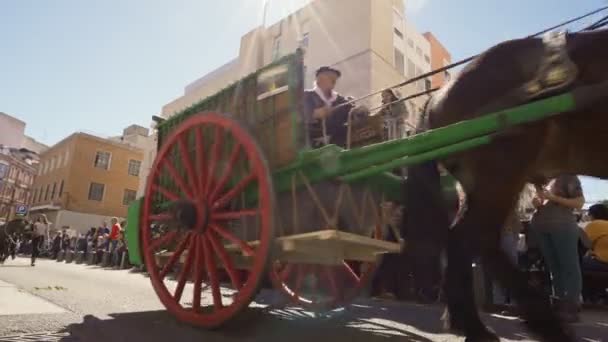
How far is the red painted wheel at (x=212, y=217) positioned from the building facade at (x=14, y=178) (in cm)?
4657

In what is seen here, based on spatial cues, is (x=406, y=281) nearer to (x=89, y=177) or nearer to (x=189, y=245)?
(x=189, y=245)

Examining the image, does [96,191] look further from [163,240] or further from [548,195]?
[548,195]

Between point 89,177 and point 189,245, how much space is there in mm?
32923

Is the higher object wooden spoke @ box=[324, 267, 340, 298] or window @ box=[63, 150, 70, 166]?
window @ box=[63, 150, 70, 166]

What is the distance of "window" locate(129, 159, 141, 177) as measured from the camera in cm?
3416

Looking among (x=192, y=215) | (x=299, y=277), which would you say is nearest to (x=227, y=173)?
(x=192, y=215)

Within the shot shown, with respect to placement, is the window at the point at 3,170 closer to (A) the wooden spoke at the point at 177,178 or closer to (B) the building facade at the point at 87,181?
(B) the building facade at the point at 87,181

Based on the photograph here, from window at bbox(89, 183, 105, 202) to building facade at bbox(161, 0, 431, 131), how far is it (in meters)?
16.8

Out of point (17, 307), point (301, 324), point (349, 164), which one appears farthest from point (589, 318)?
point (17, 307)

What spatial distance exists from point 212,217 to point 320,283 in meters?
1.75

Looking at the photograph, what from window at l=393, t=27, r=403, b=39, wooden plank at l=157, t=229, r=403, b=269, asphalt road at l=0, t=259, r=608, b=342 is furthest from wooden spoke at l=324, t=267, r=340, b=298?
window at l=393, t=27, r=403, b=39

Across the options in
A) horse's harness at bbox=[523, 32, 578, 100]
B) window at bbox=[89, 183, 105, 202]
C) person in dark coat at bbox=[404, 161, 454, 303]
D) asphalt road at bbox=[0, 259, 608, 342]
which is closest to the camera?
horse's harness at bbox=[523, 32, 578, 100]

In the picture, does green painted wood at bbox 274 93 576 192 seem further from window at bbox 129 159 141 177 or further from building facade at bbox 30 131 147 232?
window at bbox 129 159 141 177

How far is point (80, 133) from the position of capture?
3194cm
